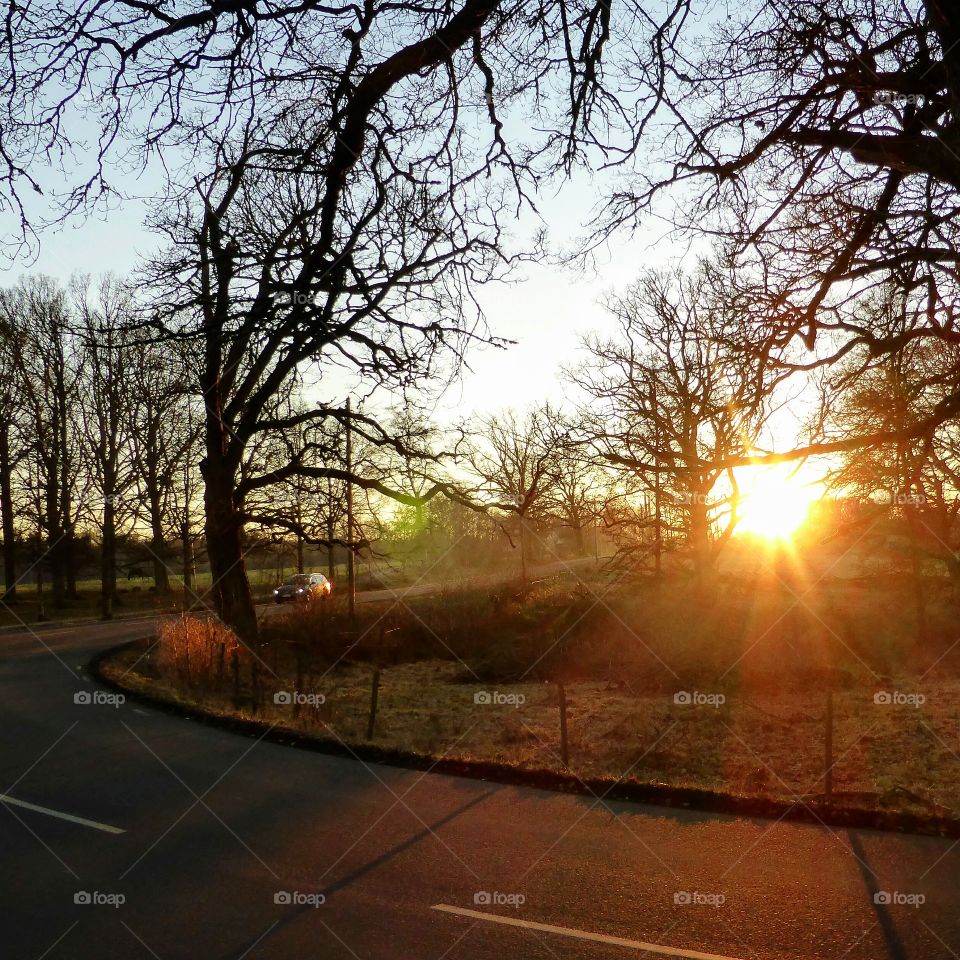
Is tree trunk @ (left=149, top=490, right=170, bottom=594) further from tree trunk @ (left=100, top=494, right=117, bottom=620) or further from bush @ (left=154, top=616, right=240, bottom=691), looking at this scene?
bush @ (left=154, top=616, right=240, bottom=691)

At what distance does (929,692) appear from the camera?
22.0m

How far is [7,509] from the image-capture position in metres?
39.0

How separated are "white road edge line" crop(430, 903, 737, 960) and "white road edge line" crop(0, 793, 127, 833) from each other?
3.40 meters

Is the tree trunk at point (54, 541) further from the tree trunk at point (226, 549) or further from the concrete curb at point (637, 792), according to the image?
the concrete curb at point (637, 792)

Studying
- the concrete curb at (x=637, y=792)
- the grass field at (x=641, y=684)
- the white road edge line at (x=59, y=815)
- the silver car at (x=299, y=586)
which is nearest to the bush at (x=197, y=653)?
the grass field at (x=641, y=684)

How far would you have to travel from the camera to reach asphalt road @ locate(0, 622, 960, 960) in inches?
206

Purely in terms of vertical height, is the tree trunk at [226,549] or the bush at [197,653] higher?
the tree trunk at [226,549]

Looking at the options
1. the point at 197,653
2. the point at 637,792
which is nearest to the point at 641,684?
the point at 197,653

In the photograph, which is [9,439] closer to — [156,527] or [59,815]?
[156,527]

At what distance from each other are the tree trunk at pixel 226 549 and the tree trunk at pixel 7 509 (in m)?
21.2

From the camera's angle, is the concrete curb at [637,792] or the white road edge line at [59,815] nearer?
the concrete curb at [637,792]

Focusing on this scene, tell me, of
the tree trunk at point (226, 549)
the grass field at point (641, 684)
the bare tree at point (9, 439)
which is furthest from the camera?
the bare tree at point (9, 439)

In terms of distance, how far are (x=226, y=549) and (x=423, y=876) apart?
15063 mm

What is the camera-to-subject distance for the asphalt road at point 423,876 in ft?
17.1
